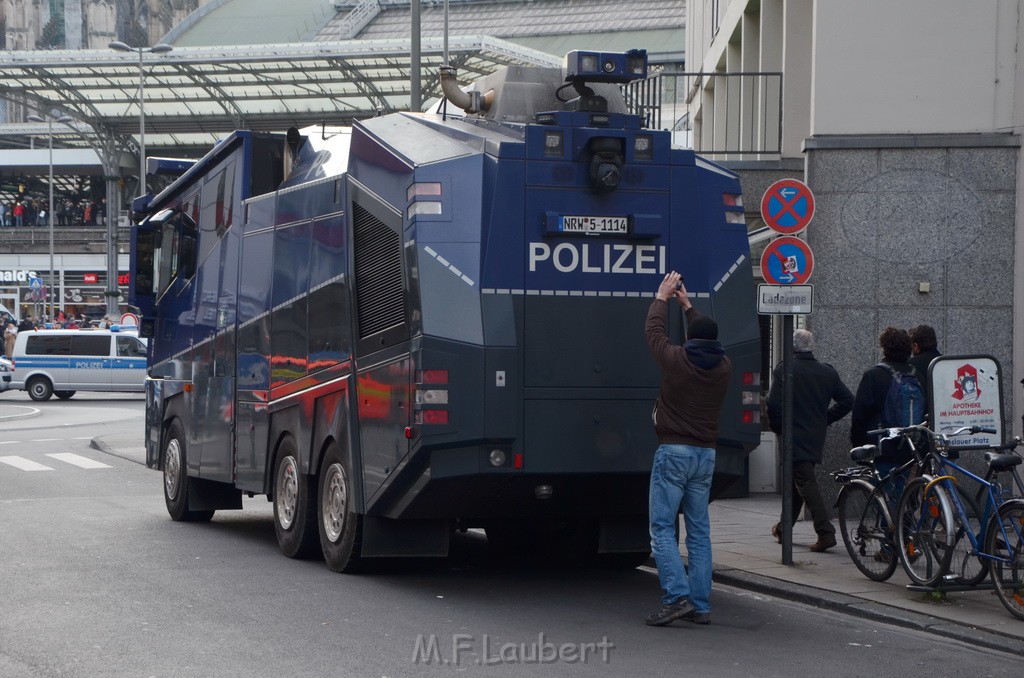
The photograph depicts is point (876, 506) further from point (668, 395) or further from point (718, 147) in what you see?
point (718, 147)

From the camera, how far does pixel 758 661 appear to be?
286 inches


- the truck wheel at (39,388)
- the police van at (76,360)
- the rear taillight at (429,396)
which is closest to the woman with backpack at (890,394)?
the rear taillight at (429,396)

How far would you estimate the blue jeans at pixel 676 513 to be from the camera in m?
8.19

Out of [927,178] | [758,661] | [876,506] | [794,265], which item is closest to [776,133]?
[927,178]

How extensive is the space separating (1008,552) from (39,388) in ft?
119

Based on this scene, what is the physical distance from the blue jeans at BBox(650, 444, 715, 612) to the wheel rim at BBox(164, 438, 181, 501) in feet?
22.4

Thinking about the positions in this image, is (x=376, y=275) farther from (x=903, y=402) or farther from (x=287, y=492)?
(x=903, y=402)

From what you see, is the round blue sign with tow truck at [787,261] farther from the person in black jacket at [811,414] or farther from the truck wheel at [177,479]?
the truck wheel at [177,479]

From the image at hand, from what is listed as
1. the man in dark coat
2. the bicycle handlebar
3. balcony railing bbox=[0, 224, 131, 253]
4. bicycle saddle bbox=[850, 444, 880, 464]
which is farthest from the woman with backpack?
balcony railing bbox=[0, 224, 131, 253]

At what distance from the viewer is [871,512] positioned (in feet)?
32.4

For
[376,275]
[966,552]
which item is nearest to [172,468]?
[376,275]

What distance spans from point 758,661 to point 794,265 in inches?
161

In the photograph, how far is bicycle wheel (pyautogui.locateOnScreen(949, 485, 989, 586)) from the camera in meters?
8.69

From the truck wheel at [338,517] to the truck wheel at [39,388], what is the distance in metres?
32.4
